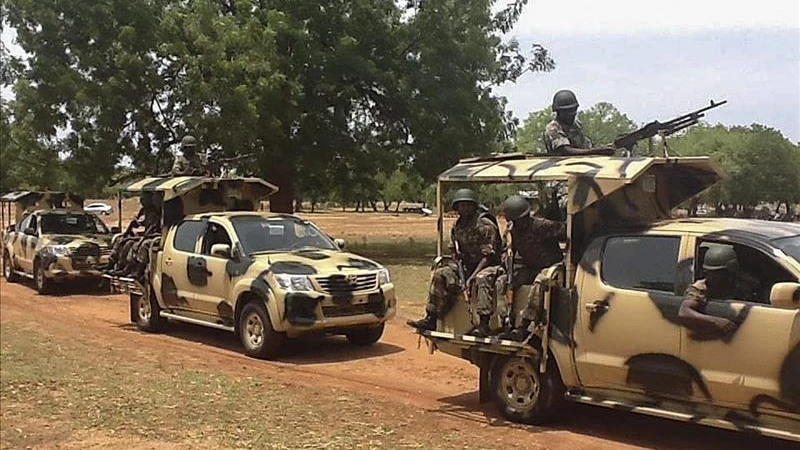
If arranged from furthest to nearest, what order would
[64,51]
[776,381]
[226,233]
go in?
[64,51] < [226,233] < [776,381]

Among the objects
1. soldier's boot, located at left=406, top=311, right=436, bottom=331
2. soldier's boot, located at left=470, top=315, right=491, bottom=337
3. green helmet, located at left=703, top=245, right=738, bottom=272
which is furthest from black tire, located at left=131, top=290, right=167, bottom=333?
green helmet, located at left=703, top=245, right=738, bottom=272

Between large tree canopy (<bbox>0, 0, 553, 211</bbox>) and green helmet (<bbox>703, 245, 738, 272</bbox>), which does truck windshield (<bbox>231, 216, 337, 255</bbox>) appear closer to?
green helmet (<bbox>703, 245, 738, 272</bbox>)

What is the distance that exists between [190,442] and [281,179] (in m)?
19.7

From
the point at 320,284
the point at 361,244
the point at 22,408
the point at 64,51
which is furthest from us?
the point at 361,244

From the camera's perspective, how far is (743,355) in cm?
673

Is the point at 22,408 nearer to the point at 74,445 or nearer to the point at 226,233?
the point at 74,445

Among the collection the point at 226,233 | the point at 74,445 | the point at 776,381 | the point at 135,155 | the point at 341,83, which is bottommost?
the point at 74,445

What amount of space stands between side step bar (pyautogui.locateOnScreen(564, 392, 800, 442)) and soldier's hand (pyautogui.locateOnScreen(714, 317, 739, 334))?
0.64 metres

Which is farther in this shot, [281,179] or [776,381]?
[281,179]

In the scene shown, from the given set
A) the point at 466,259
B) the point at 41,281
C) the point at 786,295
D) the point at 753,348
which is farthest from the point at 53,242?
the point at 786,295

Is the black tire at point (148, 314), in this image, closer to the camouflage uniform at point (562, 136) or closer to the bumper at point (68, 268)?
the bumper at point (68, 268)

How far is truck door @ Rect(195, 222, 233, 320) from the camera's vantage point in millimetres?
Answer: 12430

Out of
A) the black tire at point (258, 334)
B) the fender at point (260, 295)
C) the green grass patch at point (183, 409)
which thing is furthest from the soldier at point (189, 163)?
the green grass patch at point (183, 409)

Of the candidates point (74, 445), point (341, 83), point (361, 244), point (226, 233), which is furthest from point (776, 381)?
point (361, 244)
